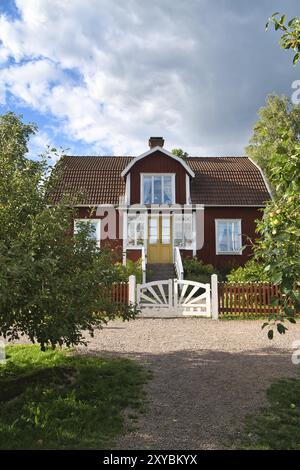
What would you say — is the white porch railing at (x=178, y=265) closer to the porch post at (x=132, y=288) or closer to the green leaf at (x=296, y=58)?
the porch post at (x=132, y=288)

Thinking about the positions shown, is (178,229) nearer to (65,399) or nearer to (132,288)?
(132,288)

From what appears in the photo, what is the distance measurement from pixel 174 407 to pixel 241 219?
56.4ft

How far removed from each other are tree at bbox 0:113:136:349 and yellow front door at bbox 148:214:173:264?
14404mm

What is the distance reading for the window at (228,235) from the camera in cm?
2177

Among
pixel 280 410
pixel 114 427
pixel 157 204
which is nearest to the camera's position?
pixel 114 427

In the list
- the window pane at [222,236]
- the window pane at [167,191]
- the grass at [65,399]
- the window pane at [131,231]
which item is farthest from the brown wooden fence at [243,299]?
the window pane at [167,191]

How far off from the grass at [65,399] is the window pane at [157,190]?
47.0 feet

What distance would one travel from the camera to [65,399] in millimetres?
5668

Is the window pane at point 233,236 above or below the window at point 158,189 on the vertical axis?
below

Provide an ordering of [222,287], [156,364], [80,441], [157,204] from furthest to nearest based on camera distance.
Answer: [157,204], [222,287], [156,364], [80,441]
